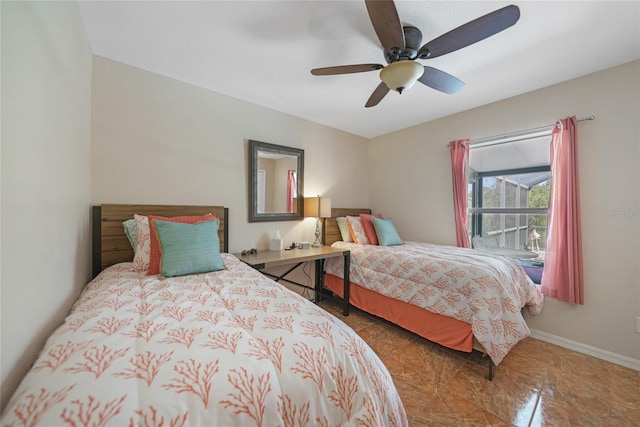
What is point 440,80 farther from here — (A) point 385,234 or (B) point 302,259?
(B) point 302,259

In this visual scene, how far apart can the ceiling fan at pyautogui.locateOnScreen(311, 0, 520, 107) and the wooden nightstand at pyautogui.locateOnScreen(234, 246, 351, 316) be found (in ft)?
5.27

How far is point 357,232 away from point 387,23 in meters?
2.22

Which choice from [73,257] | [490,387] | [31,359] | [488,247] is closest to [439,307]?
[490,387]

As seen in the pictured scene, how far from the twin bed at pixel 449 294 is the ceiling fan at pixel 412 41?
1489 millimetres

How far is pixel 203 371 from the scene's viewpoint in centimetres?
62

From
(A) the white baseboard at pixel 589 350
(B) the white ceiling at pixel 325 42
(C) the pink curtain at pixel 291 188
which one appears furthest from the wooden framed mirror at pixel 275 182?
(A) the white baseboard at pixel 589 350

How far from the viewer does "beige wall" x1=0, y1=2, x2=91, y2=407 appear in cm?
74

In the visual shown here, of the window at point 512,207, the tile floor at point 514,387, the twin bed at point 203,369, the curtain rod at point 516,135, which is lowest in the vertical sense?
the tile floor at point 514,387

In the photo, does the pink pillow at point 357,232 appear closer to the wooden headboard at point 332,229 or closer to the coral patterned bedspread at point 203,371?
the wooden headboard at point 332,229

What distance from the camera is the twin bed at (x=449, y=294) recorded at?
5.59 ft

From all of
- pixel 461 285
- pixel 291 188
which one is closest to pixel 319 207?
pixel 291 188

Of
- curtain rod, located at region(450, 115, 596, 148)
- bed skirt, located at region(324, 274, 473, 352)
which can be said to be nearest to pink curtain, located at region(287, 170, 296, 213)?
bed skirt, located at region(324, 274, 473, 352)

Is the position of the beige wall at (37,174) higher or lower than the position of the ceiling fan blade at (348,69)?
lower

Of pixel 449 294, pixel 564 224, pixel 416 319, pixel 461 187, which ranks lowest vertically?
pixel 416 319
